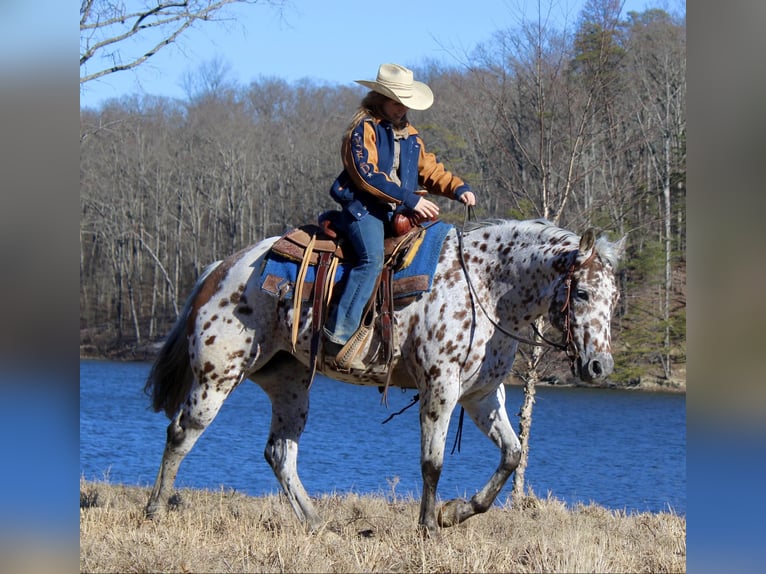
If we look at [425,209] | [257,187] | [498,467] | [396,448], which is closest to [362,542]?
[498,467]

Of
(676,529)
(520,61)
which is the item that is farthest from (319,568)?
(520,61)

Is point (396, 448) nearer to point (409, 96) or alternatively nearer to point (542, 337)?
point (542, 337)

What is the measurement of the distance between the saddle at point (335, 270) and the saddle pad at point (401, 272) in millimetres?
34

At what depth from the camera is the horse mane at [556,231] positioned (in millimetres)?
6109

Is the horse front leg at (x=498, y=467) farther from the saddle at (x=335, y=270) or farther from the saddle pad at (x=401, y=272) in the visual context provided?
the saddle pad at (x=401, y=272)

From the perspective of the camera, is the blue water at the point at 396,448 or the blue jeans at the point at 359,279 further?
the blue water at the point at 396,448

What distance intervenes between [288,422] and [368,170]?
2061mm

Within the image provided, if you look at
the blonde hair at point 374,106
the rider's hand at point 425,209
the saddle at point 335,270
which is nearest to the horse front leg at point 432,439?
the saddle at point 335,270

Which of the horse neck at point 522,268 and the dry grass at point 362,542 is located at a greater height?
the horse neck at point 522,268

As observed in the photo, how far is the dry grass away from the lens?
5453 mm

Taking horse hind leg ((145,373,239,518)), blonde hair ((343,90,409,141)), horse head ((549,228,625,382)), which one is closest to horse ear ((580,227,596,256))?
horse head ((549,228,625,382))

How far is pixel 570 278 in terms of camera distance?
19.7 ft
